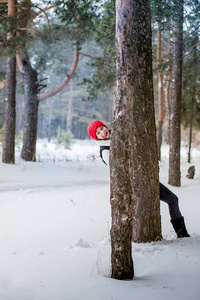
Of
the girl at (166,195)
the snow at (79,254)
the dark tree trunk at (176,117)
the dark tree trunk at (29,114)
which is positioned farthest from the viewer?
the dark tree trunk at (29,114)

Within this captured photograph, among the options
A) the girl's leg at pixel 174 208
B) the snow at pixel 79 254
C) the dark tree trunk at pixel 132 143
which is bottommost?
the snow at pixel 79 254

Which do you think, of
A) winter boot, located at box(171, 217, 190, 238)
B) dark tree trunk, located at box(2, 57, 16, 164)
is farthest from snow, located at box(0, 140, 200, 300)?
dark tree trunk, located at box(2, 57, 16, 164)

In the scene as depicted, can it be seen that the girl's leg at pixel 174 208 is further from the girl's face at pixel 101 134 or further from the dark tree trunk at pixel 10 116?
the dark tree trunk at pixel 10 116

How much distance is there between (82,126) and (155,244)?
140 feet

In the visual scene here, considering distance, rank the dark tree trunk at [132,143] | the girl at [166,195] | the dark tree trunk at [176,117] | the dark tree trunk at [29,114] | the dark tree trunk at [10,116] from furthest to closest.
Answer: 1. the dark tree trunk at [29,114]
2. the dark tree trunk at [10,116]
3. the dark tree trunk at [176,117]
4. the girl at [166,195]
5. the dark tree trunk at [132,143]

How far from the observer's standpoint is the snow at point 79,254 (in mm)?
2504

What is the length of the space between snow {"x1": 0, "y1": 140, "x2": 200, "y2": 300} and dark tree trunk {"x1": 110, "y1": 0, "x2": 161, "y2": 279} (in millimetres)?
302

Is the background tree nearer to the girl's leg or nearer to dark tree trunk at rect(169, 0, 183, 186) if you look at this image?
dark tree trunk at rect(169, 0, 183, 186)

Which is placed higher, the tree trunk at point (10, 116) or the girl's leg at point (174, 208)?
the tree trunk at point (10, 116)

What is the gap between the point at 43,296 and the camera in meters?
2.37

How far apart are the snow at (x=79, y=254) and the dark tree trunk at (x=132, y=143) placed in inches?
11.9

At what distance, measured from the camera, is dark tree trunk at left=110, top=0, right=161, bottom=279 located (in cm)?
277

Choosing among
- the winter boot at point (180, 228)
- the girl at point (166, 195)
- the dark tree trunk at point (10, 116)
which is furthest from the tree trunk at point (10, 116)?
the winter boot at point (180, 228)

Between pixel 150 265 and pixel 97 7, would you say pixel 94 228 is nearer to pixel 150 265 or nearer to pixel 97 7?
pixel 150 265
